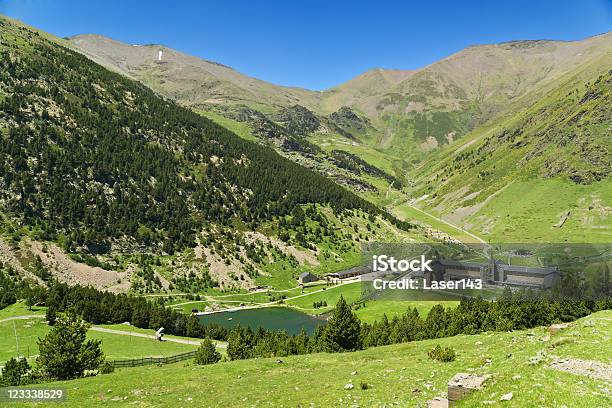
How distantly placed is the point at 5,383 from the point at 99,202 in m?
155

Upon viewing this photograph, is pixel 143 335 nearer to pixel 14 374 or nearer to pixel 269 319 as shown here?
pixel 14 374

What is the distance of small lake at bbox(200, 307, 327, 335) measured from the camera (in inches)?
5276

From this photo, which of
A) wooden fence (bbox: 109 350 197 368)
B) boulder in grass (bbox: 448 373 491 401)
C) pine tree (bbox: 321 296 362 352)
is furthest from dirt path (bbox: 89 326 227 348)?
boulder in grass (bbox: 448 373 491 401)

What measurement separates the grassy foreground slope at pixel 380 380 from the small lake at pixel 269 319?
8964cm

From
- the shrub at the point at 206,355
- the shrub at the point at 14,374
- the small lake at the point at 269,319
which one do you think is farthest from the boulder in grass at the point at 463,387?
the small lake at the point at 269,319

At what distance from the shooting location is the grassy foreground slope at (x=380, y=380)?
810 inches

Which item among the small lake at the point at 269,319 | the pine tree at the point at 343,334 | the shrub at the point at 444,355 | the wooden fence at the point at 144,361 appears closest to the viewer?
the shrub at the point at 444,355

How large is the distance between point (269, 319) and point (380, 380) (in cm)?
11533

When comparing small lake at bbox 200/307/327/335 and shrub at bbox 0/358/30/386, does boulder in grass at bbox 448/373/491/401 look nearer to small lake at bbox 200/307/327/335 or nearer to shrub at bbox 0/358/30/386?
shrub at bbox 0/358/30/386

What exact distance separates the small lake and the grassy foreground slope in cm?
8964

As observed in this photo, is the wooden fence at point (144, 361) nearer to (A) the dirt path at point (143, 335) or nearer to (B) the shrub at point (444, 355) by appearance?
(A) the dirt path at point (143, 335)

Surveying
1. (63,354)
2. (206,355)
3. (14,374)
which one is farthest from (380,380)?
(14,374)

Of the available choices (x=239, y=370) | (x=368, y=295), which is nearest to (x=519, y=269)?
(x=239, y=370)

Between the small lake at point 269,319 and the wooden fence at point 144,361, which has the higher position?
the wooden fence at point 144,361
